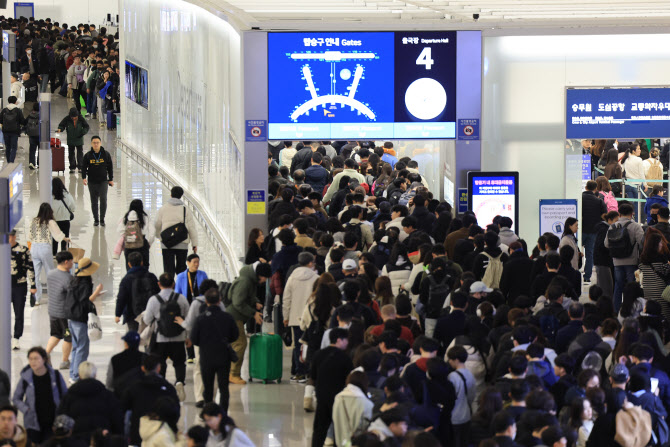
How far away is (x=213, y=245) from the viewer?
755 inches

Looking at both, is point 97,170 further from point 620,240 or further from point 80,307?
point 620,240

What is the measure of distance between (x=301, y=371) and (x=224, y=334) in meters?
1.95

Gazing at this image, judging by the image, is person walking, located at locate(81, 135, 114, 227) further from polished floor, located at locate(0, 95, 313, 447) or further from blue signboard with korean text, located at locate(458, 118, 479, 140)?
blue signboard with korean text, located at locate(458, 118, 479, 140)

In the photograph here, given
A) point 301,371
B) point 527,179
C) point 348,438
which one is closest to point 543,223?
point 527,179

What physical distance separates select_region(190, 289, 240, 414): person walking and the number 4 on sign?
5.70 metres

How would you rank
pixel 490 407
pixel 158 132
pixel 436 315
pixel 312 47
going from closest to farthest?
pixel 490 407 < pixel 436 315 < pixel 312 47 < pixel 158 132

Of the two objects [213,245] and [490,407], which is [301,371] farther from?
[213,245]

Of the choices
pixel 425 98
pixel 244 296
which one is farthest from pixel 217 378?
pixel 425 98

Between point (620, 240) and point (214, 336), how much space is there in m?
5.65

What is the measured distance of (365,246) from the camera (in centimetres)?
1452

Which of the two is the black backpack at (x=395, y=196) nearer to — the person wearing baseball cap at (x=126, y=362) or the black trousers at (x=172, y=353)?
the black trousers at (x=172, y=353)

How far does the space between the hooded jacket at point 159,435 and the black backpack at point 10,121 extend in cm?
1831

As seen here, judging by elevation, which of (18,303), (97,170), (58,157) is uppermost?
(58,157)

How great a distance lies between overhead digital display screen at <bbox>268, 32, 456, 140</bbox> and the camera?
15.2m
